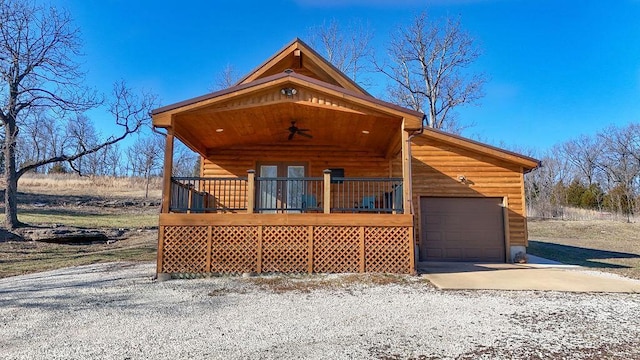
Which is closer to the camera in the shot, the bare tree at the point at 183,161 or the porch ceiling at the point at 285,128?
the porch ceiling at the point at 285,128

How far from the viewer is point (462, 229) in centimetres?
1000

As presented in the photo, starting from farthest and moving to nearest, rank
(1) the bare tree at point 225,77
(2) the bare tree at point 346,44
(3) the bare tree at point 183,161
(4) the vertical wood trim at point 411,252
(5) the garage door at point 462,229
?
1. (3) the bare tree at point 183,161
2. (1) the bare tree at point 225,77
3. (2) the bare tree at point 346,44
4. (5) the garage door at point 462,229
5. (4) the vertical wood trim at point 411,252

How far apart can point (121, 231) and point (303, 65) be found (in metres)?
11.7

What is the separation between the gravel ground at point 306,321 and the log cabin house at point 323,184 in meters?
→ 0.72

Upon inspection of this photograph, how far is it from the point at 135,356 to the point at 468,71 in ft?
85.2

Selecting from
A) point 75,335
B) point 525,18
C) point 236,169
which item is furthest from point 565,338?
point 525,18

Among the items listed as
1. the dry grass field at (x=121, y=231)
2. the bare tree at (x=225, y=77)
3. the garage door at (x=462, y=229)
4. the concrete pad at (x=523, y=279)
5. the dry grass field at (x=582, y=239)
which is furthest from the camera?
the bare tree at (x=225, y=77)

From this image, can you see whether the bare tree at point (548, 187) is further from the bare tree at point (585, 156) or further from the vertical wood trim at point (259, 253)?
the vertical wood trim at point (259, 253)

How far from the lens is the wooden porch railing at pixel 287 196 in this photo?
293 inches

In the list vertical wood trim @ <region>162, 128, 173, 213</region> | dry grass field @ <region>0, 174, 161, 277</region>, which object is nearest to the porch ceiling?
vertical wood trim @ <region>162, 128, 173, 213</region>

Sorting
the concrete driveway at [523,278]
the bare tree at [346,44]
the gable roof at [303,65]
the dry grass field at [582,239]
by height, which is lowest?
the concrete driveway at [523,278]

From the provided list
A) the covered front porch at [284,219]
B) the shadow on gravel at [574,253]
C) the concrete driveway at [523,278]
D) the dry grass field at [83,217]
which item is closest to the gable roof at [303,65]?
the covered front porch at [284,219]

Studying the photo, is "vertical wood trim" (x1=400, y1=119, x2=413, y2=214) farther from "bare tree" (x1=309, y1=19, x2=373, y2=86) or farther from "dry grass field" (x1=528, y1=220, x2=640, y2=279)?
"bare tree" (x1=309, y1=19, x2=373, y2=86)

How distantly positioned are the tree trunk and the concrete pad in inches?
640
